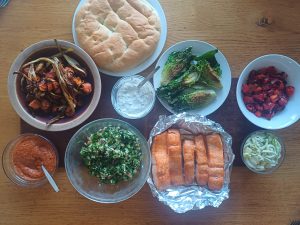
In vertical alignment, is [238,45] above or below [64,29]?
below

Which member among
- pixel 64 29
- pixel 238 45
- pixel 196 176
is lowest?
pixel 196 176

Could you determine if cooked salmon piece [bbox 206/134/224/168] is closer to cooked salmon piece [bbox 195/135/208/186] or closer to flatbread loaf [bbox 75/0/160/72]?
cooked salmon piece [bbox 195/135/208/186]

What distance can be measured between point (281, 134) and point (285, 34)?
16.0 inches

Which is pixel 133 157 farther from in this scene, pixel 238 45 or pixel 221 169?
pixel 238 45

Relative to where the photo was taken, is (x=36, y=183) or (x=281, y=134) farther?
(x=281, y=134)

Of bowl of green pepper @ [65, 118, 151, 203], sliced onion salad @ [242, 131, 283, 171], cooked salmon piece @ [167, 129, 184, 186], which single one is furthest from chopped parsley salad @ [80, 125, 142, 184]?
sliced onion salad @ [242, 131, 283, 171]

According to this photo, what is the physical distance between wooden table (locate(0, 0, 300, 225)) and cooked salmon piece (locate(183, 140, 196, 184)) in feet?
0.56

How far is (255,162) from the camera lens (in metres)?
1.58

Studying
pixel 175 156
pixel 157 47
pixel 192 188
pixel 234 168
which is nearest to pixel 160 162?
pixel 175 156

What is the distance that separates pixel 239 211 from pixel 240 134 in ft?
1.03

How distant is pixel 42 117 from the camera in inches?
57.8

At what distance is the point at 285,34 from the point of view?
5.40 feet

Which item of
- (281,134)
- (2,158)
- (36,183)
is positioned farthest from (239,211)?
(2,158)

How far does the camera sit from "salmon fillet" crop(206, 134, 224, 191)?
1.55 meters
